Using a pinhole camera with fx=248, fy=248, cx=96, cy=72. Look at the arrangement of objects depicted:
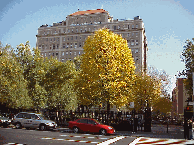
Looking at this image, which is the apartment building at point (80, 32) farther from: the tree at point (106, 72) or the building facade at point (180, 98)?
the tree at point (106, 72)

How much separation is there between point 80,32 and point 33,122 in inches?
2916

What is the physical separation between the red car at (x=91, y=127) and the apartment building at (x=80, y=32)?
68.0 meters

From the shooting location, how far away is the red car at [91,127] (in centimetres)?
2334

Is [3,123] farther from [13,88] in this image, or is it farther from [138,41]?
[138,41]

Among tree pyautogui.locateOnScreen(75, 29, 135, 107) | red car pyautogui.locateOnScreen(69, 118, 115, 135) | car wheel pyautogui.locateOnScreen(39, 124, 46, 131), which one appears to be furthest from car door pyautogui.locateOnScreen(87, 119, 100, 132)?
tree pyautogui.locateOnScreen(75, 29, 135, 107)

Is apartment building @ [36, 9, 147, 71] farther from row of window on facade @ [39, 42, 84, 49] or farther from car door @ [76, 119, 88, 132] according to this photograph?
car door @ [76, 119, 88, 132]

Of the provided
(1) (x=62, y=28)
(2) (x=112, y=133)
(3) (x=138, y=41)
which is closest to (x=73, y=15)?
(1) (x=62, y=28)

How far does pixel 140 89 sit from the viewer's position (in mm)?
37906

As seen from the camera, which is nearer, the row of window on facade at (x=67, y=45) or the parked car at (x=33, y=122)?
the parked car at (x=33, y=122)

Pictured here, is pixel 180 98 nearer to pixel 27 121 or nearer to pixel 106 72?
pixel 106 72

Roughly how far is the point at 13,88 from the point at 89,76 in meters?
14.2

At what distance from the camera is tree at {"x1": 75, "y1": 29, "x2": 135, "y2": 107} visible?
28.8 meters

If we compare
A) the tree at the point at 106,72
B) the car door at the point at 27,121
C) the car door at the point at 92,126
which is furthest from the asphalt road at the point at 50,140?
the tree at the point at 106,72

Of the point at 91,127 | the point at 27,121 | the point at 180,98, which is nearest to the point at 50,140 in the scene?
the point at 91,127
